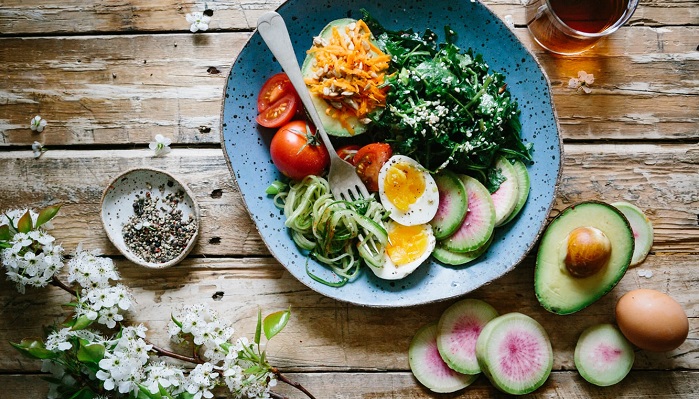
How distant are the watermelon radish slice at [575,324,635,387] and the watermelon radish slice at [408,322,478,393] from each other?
42 cm

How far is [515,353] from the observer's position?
2186 millimetres

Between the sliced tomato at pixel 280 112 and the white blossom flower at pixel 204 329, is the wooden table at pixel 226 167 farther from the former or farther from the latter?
the sliced tomato at pixel 280 112

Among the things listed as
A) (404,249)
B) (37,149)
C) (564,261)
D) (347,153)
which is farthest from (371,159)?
(37,149)

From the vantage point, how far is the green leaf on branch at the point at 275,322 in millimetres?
2098

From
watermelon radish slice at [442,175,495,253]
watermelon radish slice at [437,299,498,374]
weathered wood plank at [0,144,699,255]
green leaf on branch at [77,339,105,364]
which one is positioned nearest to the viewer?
green leaf on branch at [77,339,105,364]

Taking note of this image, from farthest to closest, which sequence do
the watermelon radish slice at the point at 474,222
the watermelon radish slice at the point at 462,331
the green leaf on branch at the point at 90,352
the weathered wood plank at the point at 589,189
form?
the weathered wood plank at the point at 589,189 < the watermelon radish slice at the point at 462,331 < the watermelon radish slice at the point at 474,222 < the green leaf on branch at the point at 90,352

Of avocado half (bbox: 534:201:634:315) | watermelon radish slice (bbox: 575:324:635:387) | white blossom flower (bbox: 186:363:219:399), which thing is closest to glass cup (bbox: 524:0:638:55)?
avocado half (bbox: 534:201:634:315)

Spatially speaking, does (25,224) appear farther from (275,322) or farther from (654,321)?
(654,321)

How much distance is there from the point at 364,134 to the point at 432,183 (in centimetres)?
33

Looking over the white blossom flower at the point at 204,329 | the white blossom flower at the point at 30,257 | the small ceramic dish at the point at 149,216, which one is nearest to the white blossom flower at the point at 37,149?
the white blossom flower at the point at 30,257

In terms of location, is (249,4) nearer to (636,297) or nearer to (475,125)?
(475,125)

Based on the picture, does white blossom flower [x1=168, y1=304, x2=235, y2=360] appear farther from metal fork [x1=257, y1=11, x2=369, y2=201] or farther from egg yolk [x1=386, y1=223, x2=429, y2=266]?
metal fork [x1=257, y1=11, x2=369, y2=201]

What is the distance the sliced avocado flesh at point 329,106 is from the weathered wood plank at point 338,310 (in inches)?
23.4

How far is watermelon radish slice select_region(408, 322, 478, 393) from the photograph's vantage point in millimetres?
→ 2250
